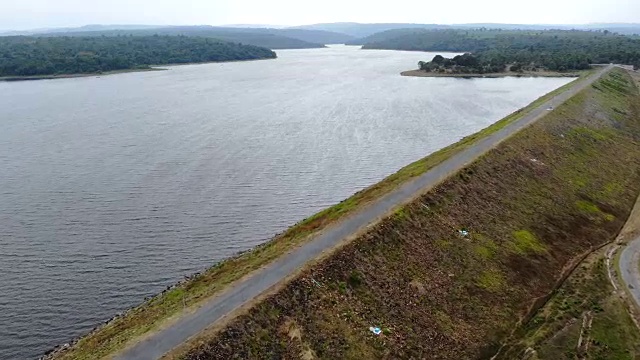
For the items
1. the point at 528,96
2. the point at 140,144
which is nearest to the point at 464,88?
the point at 528,96

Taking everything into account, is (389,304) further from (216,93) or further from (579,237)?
(216,93)

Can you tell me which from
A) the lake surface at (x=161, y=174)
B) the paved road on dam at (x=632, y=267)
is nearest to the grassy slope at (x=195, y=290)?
the lake surface at (x=161, y=174)

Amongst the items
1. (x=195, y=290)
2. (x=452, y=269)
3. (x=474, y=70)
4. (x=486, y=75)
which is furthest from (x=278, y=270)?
(x=474, y=70)

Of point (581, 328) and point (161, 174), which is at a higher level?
point (161, 174)

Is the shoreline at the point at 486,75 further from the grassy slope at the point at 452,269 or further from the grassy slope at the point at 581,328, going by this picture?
the grassy slope at the point at 581,328

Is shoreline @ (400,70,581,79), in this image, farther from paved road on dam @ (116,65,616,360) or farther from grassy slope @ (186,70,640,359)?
paved road on dam @ (116,65,616,360)

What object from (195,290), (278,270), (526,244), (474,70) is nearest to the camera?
(278,270)

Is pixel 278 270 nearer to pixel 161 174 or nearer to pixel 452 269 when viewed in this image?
pixel 452 269
